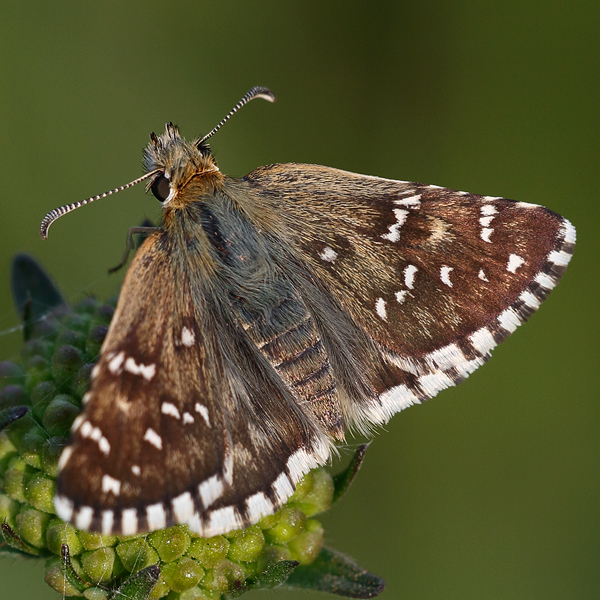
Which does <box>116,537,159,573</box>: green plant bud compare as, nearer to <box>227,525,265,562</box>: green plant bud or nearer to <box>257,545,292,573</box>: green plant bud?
<box>227,525,265,562</box>: green plant bud

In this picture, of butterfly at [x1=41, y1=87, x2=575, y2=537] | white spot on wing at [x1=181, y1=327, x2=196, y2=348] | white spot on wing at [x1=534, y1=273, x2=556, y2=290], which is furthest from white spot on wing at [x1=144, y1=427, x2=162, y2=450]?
white spot on wing at [x1=534, y1=273, x2=556, y2=290]

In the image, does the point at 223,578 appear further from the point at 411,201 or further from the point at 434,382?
the point at 411,201

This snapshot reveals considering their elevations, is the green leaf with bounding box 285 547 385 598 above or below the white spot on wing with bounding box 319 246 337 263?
below

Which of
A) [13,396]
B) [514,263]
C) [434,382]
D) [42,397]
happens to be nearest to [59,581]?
[42,397]

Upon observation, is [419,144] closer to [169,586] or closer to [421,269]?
[421,269]

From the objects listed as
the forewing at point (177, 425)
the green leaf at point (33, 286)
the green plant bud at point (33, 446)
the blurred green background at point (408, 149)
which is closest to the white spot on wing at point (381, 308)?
the forewing at point (177, 425)

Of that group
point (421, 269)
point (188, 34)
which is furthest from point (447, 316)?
point (188, 34)
